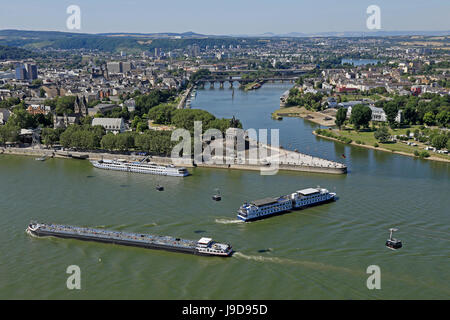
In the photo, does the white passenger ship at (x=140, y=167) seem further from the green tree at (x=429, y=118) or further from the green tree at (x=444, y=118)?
the green tree at (x=444, y=118)

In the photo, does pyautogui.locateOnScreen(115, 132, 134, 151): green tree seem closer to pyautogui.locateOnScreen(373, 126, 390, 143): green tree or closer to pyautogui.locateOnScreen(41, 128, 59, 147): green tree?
pyautogui.locateOnScreen(41, 128, 59, 147): green tree

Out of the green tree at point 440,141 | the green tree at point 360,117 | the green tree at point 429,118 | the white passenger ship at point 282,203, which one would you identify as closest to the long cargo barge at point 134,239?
the white passenger ship at point 282,203

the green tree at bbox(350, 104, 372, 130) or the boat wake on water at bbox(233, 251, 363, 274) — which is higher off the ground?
the green tree at bbox(350, 104, 372, 130)

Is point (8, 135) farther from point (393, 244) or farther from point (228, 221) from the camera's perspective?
point (393, 244)

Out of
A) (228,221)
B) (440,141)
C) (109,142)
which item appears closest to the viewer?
(228,221)

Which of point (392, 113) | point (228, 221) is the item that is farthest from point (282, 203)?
point (392, 113)

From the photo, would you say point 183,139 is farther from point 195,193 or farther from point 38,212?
point 38,212

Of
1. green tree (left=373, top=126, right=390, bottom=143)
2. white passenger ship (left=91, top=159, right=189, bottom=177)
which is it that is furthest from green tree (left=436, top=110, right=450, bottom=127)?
white passenger ship (left=91, top=159, right=189, bottom=177)
